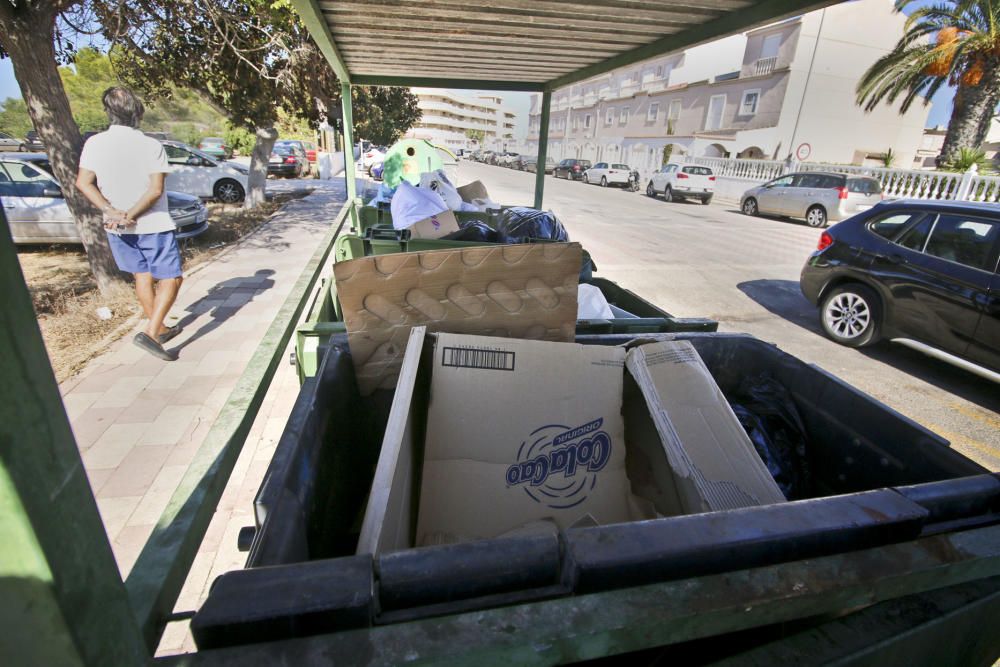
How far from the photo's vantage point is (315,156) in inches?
1119

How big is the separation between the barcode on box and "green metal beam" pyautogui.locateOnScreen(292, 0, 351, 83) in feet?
7.67

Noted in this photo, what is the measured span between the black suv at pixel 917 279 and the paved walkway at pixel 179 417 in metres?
5.72

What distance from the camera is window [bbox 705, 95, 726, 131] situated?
111ft

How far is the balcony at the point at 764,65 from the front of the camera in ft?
98.7

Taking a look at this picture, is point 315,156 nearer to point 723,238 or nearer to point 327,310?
point 723,238

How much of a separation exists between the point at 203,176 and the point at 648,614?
52.0ft

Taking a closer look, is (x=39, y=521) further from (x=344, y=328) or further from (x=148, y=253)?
(x=148, y=253)

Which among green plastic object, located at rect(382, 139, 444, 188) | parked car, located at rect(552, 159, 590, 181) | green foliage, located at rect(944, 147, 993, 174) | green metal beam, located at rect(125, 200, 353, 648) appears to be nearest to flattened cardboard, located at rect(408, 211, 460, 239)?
green metal beam, located at rect(125, 200, 353, 648)

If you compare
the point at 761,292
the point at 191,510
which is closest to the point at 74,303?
the point at 191,510

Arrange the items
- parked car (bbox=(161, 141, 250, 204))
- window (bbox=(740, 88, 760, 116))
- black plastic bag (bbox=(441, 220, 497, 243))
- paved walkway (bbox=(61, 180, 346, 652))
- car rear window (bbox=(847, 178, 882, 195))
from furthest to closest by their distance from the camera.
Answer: window (bbox=(740, 88, 760, 116)) → car rear window (bbox=(847, 178, 882, 195)) → parked car (bbox=(161, 141, 250, 204)) → black plastic bag (bbox=(441, 220, 497, 243)) → paved walkway (bbox=(61, 180, 346, 652))

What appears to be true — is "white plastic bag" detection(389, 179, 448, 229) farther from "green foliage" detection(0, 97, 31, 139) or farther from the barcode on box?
"green foliage" detection(0, 97, 31, 139)

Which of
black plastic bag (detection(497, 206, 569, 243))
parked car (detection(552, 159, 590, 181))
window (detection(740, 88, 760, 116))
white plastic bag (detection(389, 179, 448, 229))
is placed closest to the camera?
black plastic bag (detection(497, 206, 569, 243))

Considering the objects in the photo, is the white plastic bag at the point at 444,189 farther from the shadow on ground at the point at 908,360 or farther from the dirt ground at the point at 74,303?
the shadow on ground at the point at 908,360

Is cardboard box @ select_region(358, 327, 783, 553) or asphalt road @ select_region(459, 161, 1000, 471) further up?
cardboard box @ select_region(358, 327, 783, 553)
